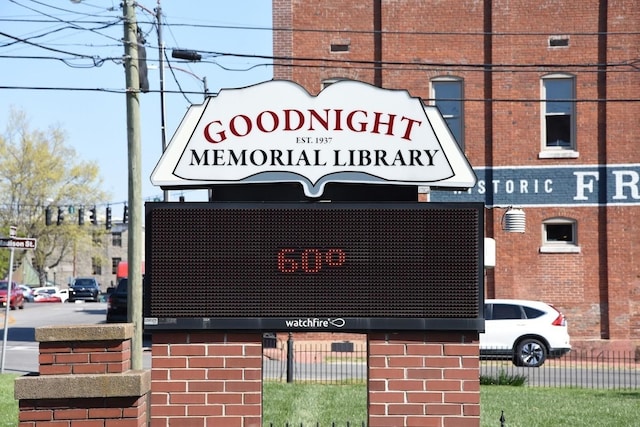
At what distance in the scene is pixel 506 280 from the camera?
2591 cm

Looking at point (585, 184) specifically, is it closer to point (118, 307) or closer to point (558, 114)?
point (558, 114)

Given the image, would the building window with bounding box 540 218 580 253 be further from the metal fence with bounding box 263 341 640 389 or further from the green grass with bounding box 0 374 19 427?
the green grass with bounding box 0 374 19 427

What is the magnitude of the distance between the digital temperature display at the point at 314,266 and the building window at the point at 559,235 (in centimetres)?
1931

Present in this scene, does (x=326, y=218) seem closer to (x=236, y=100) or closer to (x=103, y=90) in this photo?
(x=236, y=100)

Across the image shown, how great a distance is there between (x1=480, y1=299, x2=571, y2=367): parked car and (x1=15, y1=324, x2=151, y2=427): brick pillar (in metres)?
16.8

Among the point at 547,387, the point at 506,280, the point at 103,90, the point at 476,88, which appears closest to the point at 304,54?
the point at 476,88

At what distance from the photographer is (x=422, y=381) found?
23.1 ft

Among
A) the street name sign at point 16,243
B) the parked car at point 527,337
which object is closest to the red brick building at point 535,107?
the parked car at point 527,337

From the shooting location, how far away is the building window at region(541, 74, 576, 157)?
26219 millimetres

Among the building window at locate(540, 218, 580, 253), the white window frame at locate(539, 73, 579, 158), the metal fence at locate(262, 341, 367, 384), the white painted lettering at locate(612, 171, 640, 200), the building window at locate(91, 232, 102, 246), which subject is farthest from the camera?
the building window at locate(91, 232, 102, 246)

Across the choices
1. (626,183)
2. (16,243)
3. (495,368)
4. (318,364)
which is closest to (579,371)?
(495,368)

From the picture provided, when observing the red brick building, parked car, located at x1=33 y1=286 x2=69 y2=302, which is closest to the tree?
parked car, located at x1=33 y1=286 x2=69 y2=302

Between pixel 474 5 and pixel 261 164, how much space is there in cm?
2017

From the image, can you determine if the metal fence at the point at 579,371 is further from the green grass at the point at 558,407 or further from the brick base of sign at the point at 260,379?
the brick base of sign at the point at 260,379
